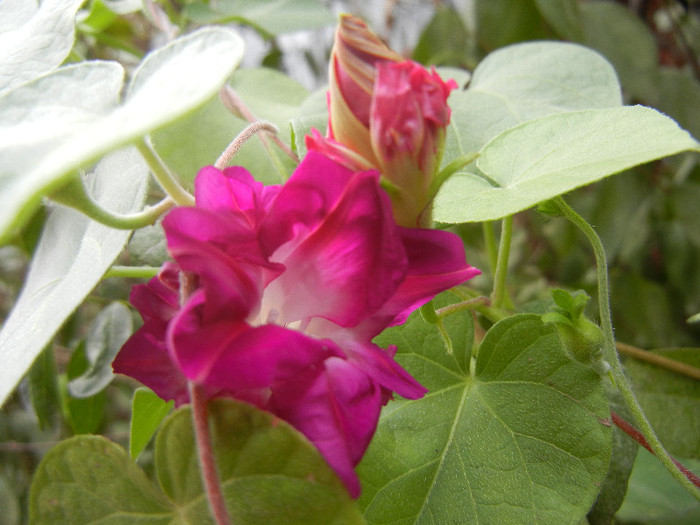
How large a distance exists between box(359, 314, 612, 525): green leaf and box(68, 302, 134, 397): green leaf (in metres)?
0.28

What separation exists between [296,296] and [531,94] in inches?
13.4

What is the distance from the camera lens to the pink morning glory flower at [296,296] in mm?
207

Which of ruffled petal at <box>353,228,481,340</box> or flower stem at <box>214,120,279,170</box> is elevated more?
flower stem at <box>214,120,279,170</box>

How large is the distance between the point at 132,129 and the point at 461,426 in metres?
0.25

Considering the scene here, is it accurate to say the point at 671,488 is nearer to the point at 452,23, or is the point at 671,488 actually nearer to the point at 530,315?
the point at 530,315

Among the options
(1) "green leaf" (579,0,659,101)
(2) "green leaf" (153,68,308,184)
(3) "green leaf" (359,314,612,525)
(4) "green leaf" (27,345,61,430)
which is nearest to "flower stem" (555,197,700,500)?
(3) "green leaf" (359,314,612,525)

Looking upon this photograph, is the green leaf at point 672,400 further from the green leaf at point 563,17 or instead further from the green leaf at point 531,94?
the green leaf at point 563,17

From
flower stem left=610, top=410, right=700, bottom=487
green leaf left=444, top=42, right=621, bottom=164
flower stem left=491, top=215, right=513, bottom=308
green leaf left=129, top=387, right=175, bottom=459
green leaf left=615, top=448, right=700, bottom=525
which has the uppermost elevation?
green leaf left=444, top=42, right=621, bottom=164

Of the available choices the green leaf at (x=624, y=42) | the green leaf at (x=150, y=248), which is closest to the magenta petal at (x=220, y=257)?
the green leaf at (x=150, y=248)

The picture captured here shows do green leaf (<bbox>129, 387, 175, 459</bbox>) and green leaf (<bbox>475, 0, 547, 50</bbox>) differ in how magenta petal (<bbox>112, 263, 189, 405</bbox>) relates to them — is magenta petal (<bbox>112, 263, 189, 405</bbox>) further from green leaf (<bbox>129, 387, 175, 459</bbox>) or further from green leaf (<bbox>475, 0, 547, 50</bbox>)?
green leaf (<bbox>475, 0, 547, 50</bbox>)

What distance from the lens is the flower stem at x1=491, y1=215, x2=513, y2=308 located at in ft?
1.26

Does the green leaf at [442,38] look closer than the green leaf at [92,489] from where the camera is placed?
No

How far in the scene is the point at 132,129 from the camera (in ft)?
0.52

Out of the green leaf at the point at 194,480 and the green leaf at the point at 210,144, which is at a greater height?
the green leaf at the point at 210,144
